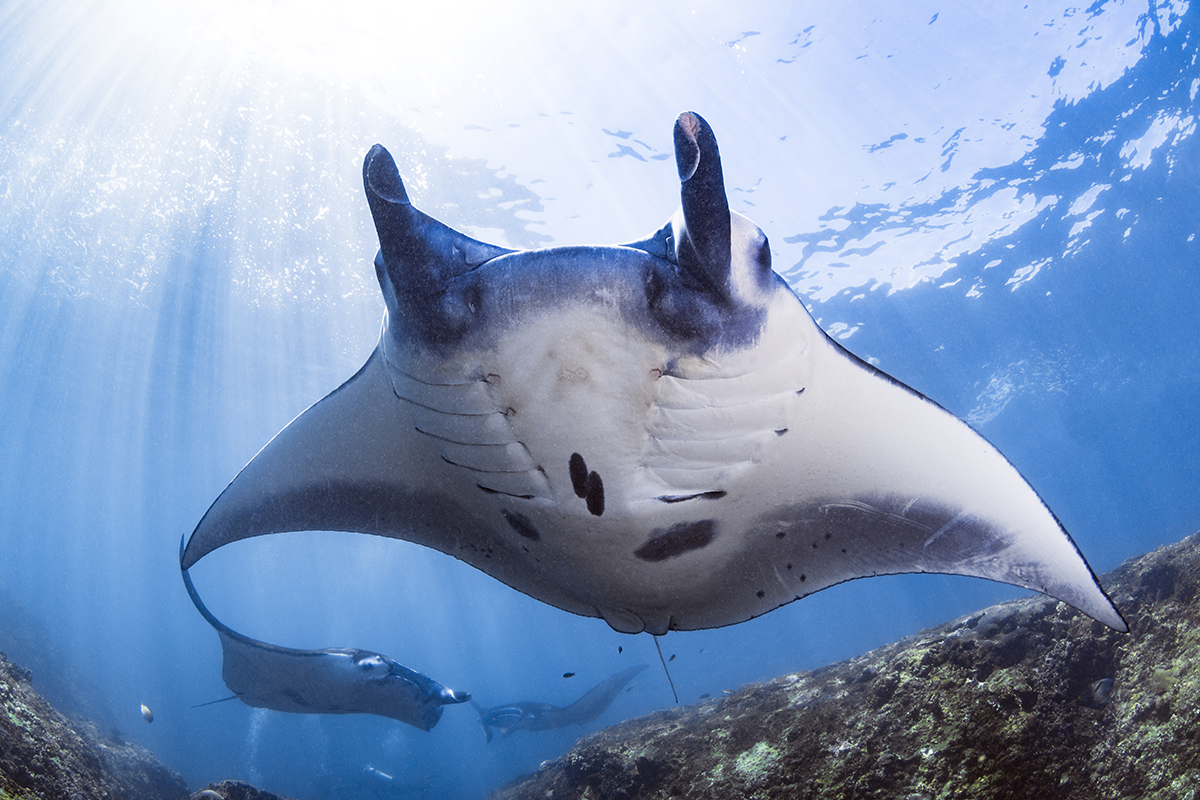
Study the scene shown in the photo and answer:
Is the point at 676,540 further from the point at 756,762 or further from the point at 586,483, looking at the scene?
the point at 756,762

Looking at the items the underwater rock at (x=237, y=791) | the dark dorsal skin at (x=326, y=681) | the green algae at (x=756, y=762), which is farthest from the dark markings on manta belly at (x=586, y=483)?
the dark dorsal skin at (x=326, y=681)

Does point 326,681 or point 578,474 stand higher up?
point 326,681

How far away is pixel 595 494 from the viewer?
1.85 meters

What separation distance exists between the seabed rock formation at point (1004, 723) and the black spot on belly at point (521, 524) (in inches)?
77.7

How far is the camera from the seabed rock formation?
7.37 feet

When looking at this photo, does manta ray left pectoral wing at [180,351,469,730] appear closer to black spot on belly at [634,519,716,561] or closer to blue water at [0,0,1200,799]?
black spot on belly at [634,519,716,561]

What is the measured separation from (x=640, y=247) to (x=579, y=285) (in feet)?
1.05

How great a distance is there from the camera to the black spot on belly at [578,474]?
1749 mm

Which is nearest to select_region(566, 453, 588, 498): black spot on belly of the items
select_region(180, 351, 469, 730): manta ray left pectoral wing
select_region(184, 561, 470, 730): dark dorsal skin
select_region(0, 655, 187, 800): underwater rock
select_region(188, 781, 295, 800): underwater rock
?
select_region(180, 351, 469, 730): manta ray left pectoral wing

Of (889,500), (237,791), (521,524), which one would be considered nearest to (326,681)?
(237,791)

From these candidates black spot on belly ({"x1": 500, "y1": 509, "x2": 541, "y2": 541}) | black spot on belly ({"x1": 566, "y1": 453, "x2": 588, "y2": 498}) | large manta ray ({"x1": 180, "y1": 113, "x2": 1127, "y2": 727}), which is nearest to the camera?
large manta ray ({"x1": 180, "y1": 113, "x2": 1127, "y2": 727})

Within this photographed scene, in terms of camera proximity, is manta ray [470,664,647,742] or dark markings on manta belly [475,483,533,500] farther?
manta ray [470,664,647,742]

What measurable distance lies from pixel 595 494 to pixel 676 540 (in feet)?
1.44

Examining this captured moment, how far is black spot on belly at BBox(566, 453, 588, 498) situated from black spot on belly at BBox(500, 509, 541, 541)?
0.36 m
